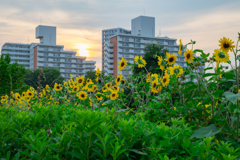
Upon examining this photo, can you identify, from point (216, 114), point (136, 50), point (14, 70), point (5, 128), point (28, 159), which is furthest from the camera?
point (136, 50)

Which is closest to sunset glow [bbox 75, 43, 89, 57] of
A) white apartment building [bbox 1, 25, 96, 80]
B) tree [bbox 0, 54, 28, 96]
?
white apartment building [bbox 1, 25, 96, 80]

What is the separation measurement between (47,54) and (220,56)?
73.6m

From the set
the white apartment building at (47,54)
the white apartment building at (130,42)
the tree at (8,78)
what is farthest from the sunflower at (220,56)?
the white apartment building at (47,54)

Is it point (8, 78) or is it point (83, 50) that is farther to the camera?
point (83, 50)

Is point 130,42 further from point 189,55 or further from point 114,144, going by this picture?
point 114,144

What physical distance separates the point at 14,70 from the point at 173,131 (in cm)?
860

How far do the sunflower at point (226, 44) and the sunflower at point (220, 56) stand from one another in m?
0.04

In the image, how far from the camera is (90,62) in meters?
81.9

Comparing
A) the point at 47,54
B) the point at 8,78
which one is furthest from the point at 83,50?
the point at 8,78

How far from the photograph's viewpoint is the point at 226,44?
1861 millimetres

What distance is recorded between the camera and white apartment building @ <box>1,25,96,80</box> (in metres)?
70.9

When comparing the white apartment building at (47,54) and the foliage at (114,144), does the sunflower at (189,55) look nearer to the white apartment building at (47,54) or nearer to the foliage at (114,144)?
the foliage at (114,144)

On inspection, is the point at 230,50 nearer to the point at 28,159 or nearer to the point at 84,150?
the point at 84,150


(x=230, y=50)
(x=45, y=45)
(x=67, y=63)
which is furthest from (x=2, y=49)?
(x=230, y=50)
